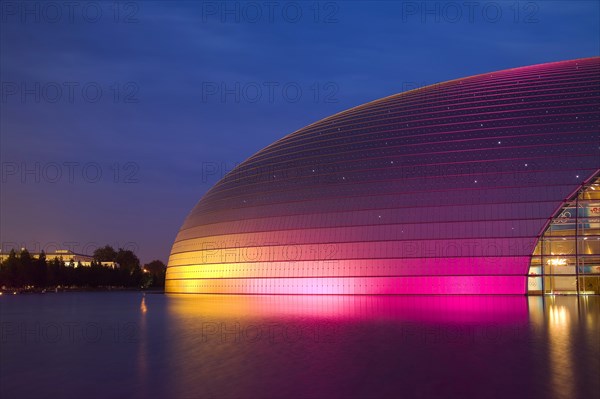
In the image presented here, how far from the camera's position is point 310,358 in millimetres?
14789

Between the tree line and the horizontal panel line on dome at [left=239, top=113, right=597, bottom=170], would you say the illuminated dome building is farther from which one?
the tree line

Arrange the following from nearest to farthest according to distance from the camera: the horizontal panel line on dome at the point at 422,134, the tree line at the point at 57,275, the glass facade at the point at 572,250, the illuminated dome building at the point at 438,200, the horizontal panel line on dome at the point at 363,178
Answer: the glass facade at the point at 572,250 → the illuminated dome building at the point at 438,200 → the horizontal panel line on dome at the point at 363,178 → the horizontal panel line on dome at the point at 422,134 → the tree line at the point at 57,275

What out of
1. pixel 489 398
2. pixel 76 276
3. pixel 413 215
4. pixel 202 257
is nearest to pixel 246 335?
pixel 489 398

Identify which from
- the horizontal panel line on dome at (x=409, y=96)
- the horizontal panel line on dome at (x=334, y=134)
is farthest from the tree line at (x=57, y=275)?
the horizontal panel line on dome at (x=409, y=96)

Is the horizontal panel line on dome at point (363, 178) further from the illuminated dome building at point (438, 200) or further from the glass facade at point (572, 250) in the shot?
the glass facade at point (572, 250)

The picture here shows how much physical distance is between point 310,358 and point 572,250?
33.5 meters

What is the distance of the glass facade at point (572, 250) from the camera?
41.5 meters

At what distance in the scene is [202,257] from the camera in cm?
5972

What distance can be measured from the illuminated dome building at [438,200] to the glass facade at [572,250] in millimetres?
77

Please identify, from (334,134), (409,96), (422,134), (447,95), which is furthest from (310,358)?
(409,96)

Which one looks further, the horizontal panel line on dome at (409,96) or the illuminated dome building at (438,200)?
the horizontal panel line on dome at (409,96)

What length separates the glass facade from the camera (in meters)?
41.5

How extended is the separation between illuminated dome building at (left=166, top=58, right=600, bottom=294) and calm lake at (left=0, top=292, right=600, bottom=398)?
1745 cm

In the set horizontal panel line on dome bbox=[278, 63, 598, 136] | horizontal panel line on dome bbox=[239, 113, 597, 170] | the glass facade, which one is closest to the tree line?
horizontal panel line on dome bbox=[239, 113, 597, 170]
